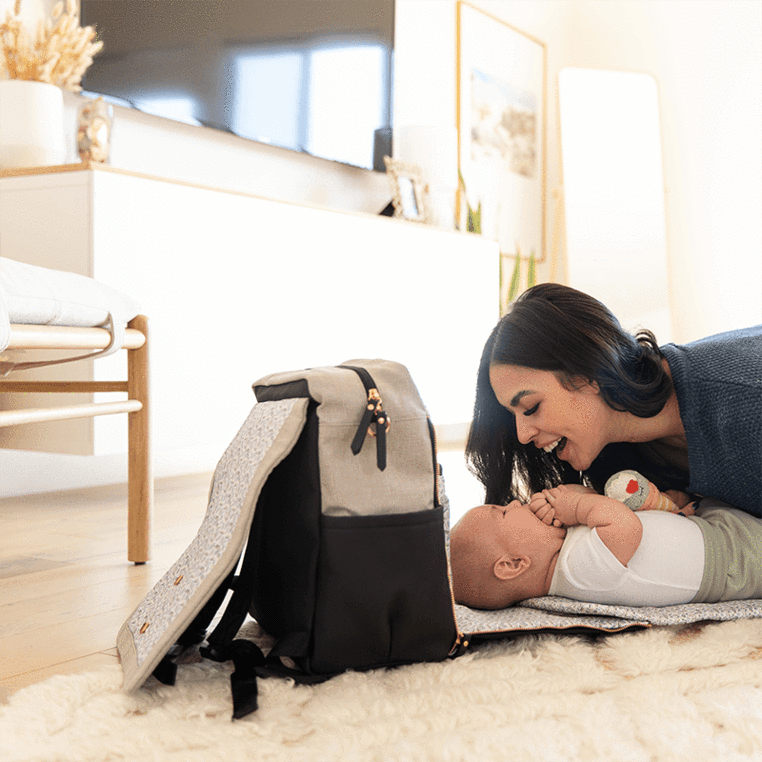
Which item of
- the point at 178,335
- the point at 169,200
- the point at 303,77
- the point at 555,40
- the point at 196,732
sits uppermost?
the point at 555,40

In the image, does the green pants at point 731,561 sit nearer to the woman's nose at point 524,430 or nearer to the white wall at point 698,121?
the woman's nose at point 524,430

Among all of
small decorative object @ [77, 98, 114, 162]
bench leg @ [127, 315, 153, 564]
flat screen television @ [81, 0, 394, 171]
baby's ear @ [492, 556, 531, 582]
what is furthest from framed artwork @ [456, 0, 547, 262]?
baby's ear @ [492, 556, 531, 582]

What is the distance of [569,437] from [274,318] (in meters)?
1.26

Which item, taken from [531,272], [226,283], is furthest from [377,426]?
[531,272]

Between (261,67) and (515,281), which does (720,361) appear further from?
(515,281)

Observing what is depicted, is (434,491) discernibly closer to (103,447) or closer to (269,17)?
(103,447)

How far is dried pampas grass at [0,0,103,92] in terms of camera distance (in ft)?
6.87

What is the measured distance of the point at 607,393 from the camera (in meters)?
1.34

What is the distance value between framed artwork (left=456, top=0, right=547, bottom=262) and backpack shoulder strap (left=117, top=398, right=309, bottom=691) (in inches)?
113

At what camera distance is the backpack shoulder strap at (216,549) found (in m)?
0.97

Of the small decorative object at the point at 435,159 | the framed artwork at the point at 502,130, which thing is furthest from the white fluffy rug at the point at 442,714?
the framed artwork at the point at 502,130

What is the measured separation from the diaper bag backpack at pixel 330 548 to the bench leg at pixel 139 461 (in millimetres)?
554

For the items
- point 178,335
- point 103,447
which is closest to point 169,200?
point 178,335

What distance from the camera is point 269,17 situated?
3051mm
